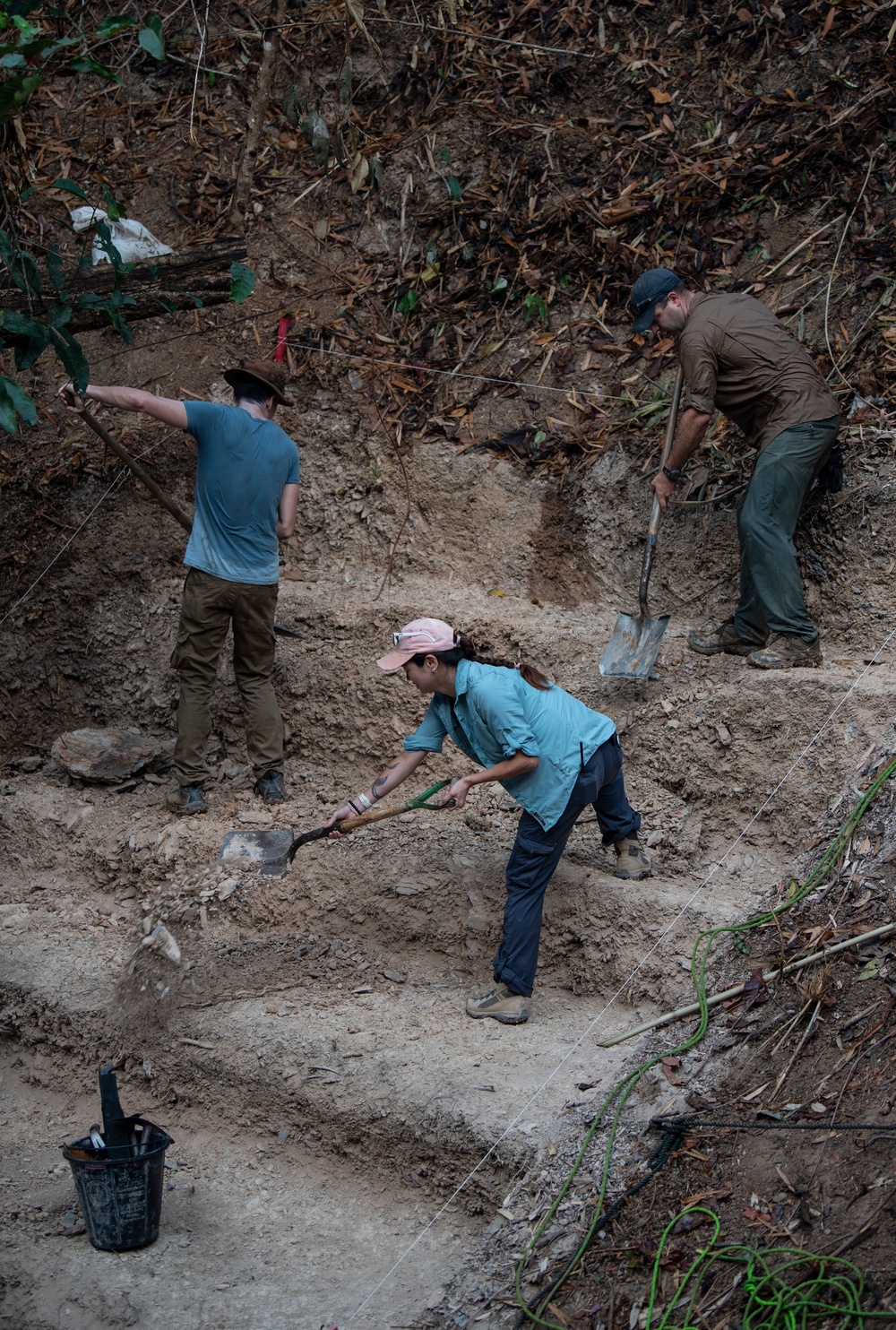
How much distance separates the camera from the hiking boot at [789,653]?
558cm

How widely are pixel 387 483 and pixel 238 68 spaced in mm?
3934

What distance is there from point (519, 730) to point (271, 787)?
2232 millimetres

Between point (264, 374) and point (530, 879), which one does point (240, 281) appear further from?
point (530, 879)

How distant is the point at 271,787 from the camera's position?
238 inches

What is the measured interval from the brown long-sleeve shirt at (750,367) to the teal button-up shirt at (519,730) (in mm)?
2031

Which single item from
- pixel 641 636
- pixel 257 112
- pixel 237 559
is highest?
pixel 257 112

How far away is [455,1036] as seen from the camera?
4.44 metres

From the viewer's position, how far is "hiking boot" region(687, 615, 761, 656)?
19.1 ft

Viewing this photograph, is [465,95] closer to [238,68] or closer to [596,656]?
[238,68]

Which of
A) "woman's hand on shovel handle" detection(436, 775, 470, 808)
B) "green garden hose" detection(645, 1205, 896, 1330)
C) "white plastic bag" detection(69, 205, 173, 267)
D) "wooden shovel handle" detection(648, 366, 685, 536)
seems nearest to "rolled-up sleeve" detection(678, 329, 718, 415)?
"wooden shovel handle" detection(648, 366, 685, 536)

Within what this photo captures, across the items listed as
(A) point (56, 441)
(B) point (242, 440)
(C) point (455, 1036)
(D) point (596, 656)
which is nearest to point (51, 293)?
(B) point (242, 440)

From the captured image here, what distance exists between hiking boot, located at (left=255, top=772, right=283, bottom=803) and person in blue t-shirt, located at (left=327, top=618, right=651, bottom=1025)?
148 cm

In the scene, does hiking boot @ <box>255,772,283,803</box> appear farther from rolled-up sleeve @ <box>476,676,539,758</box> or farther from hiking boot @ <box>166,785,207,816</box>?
rolled-up sleeve @ <box>476,676,539,758</box>

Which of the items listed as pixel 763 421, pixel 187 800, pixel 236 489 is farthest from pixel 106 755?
pixel 763 421
